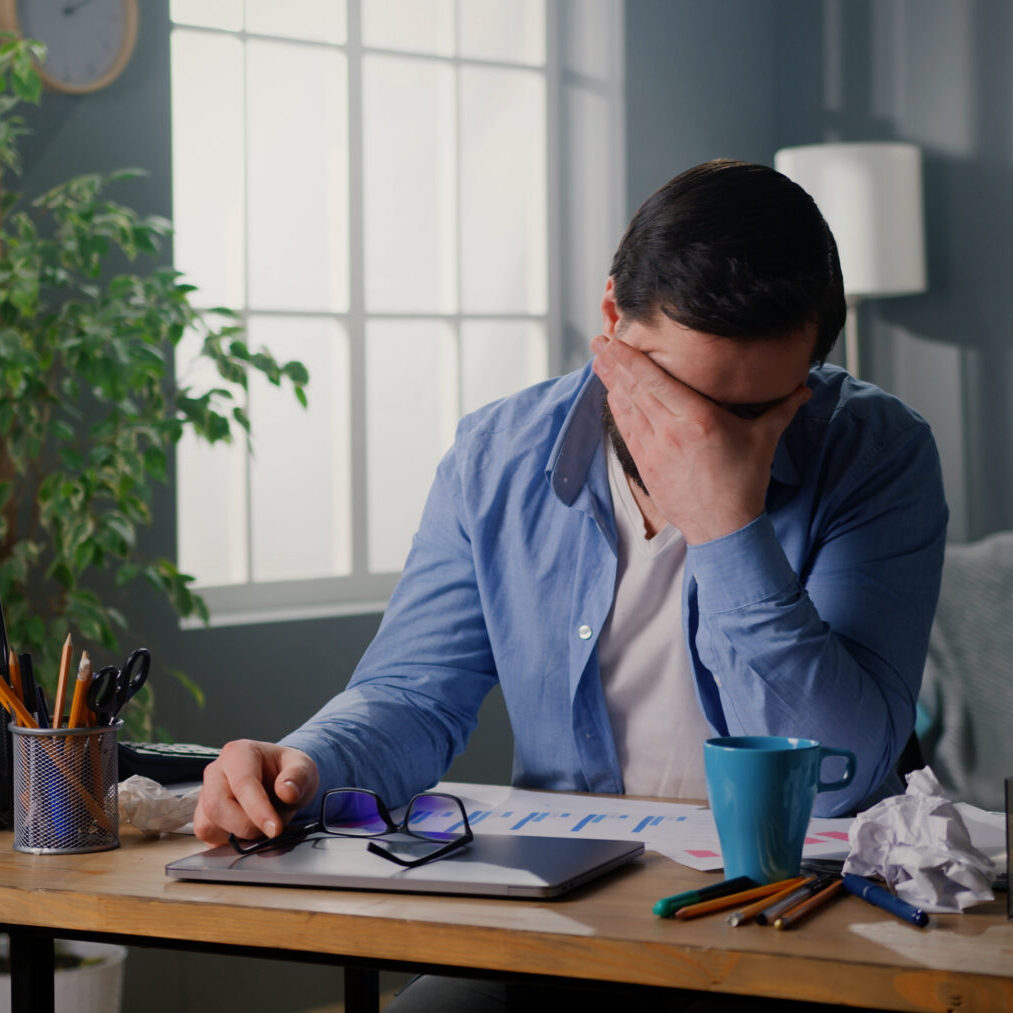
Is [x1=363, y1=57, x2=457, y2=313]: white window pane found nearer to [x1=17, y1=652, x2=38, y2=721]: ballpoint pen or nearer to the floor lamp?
the floor lamp

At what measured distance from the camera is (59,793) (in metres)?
1.02

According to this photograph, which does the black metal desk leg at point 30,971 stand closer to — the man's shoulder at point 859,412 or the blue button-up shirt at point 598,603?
the blue button-up shirt at point 598,603

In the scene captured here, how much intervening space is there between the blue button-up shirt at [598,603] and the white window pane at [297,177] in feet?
6.13

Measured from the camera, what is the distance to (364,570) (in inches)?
136

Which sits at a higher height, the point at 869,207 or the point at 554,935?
the point at 869,207

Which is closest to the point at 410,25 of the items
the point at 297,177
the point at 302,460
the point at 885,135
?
the point at 297,177

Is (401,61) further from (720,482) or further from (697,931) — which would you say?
(697,931)

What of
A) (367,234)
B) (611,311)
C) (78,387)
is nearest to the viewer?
(611,311)

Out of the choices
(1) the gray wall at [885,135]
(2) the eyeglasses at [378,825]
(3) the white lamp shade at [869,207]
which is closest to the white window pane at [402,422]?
(1) the gray wall at [885,135]

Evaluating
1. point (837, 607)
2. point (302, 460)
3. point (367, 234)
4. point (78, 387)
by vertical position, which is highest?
point (367, 234)

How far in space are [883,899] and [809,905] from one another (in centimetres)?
5

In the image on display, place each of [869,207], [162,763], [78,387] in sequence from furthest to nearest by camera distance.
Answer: [869,207] < [78,387] < [162,763]

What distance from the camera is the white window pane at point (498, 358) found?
366cm

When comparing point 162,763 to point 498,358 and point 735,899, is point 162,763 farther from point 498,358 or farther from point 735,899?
point 498,358
